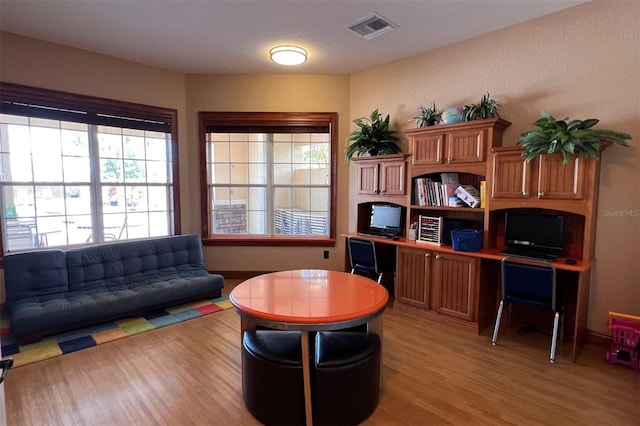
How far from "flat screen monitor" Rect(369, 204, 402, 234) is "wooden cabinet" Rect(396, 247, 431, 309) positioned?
0.43 m

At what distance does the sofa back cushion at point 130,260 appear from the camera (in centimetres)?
355

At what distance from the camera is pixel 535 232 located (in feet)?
9.77

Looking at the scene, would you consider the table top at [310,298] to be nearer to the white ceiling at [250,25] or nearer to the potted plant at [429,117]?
the potted plant at [429,117]

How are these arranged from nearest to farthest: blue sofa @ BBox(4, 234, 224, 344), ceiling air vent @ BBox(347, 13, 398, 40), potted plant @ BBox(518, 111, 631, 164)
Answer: potted plant @ BBox(518, 111, 631, 164)
blue sofa @ BBox(4, 234, 224, 344)
ceiling air vent @ BBox(347, 13, 398, 40)

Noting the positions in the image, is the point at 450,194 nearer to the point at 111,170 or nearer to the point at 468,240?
the point at 468,240

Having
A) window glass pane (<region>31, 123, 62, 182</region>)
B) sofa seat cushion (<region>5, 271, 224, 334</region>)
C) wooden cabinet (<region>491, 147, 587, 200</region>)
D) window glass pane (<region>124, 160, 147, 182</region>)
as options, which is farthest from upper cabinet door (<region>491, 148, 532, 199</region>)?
window glass pane (<region>31, 123, 62, 182</region>)

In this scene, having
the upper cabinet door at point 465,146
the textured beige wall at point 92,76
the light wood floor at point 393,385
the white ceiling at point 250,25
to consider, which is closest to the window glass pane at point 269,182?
the textured beige wall at point 92,76

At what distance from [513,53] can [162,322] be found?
14.2ft

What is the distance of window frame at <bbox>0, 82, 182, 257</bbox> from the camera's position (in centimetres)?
344

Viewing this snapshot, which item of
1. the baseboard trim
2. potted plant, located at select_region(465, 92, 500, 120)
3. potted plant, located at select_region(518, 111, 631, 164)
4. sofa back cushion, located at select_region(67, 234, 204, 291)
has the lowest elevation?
the baseboard trim

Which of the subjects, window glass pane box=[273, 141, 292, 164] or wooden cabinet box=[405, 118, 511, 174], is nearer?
wooden cabinet box=[405, 118, 511, 174]

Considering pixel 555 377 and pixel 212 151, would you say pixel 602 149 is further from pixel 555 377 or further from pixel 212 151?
pixel 212 151

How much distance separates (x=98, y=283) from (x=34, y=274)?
1.80 ft

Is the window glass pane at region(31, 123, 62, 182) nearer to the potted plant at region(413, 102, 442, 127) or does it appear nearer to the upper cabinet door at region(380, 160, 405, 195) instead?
the upper cabinet door at region(380, 160, 405, 195)
